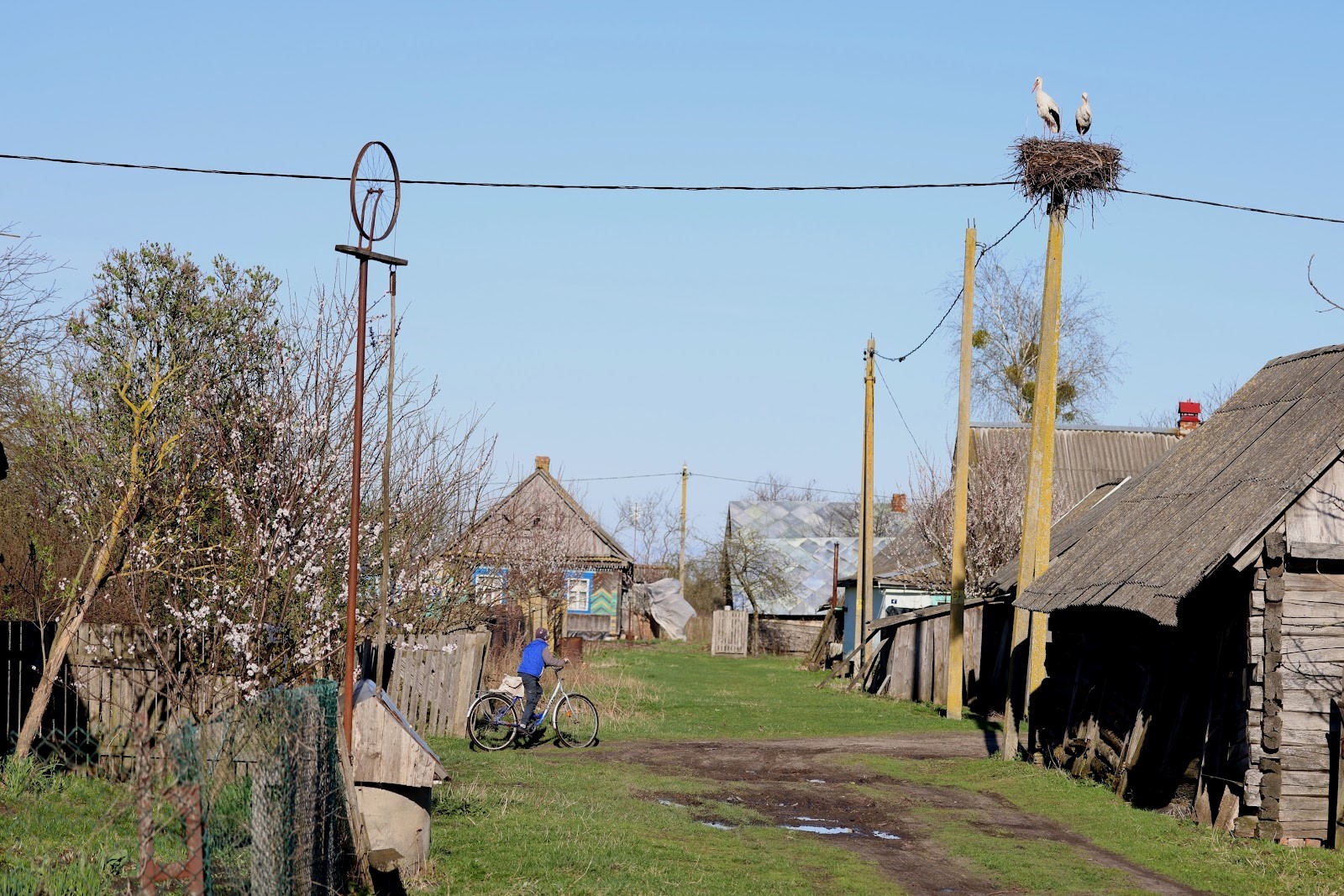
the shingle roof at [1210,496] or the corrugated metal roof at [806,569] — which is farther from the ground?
the shingle roof at [1210,496]

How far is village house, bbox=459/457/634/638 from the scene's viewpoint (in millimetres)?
29406

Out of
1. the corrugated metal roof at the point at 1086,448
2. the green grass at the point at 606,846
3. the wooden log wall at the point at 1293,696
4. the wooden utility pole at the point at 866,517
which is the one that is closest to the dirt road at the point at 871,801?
the green grass at the point at 606,846

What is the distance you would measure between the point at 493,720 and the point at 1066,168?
10557mm

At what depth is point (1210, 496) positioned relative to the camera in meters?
14.9

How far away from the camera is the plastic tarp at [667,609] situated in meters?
58.0

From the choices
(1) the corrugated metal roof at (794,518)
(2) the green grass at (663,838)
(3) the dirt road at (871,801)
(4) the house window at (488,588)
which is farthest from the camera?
(1) the corrugated metal roof at (794,518)

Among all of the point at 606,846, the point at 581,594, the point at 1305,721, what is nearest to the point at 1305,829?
the point at 1305,721

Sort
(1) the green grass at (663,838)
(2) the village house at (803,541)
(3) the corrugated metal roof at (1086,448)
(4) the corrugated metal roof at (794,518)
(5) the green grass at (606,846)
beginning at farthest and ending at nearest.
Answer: (4) the corrugated metal roof at (794,518) < (2) the village house at (803,541) < (3) the corrugated metal roof at (1086,448) < (5) the green grass at (606,846) < (1) the green grass at (663,838)

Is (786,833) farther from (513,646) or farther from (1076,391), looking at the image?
(1076,391)

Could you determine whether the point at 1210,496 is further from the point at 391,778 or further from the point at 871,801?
the point at 391,778

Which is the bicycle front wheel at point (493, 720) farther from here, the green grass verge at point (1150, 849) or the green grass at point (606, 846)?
the green grass verge at point (1150, 849)

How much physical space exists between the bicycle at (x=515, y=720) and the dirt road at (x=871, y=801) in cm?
49

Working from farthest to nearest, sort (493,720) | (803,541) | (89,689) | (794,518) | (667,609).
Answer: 1. (667,609)
2. (794,518)
3. (803,541)
4. (493,720)
5. (89,689)

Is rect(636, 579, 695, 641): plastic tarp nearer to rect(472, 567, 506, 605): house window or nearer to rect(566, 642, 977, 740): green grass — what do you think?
rect(566, 642, 977, 740): green grass
